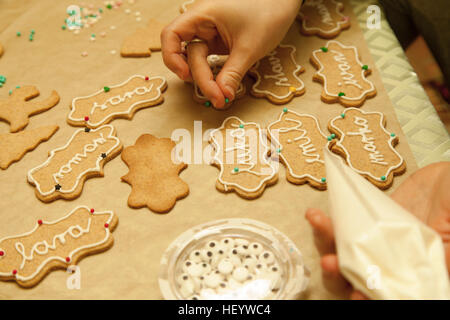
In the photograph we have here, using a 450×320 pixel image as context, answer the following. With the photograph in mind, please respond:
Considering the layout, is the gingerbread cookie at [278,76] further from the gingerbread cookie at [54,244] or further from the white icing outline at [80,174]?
the gingerbread cookie at [54,244]

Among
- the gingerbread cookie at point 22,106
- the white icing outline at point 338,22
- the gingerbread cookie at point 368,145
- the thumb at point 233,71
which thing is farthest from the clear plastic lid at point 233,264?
the white icing outline at point 338,22

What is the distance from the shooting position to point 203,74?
128 centimetres

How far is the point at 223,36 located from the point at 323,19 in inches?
19.4

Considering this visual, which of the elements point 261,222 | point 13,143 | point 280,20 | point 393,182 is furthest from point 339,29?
point 13,143

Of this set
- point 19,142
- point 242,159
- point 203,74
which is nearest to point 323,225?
point 242,159

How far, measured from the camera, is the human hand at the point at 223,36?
1272mm

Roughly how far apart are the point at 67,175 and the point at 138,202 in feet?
0.73

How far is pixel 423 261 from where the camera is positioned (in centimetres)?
77

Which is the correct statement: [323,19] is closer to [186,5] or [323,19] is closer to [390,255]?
[186,5]

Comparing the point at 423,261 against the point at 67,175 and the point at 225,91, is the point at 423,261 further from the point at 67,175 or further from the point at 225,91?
the point at 67,175

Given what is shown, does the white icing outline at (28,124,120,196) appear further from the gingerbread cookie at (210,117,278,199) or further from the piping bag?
the piping bag

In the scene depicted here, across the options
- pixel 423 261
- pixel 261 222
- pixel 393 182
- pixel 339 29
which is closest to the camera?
pixel 423 261

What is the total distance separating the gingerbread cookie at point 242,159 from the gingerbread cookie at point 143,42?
1.49 feet

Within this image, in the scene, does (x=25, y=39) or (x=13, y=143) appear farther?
(x=25, y=39)
